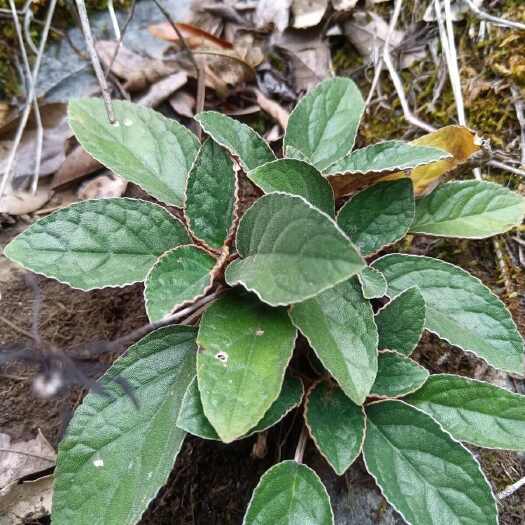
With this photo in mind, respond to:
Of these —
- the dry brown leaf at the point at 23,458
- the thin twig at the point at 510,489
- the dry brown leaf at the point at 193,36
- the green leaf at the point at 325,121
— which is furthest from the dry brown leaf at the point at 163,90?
the thin twig at the point at 510,489

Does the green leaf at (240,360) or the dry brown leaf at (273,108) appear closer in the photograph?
the green leaf at (240,360)

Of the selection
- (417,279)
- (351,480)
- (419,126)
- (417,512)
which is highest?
(419,126)

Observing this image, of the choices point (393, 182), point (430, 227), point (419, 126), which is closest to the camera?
point (393, 182)

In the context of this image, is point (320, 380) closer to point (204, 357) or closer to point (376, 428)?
point (376, 428)

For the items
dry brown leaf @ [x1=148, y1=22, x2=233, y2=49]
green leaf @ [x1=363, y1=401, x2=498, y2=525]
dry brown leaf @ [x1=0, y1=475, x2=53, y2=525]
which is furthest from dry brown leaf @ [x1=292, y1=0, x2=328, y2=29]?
dry brown leaf @ [x1=0, y1=475, x2=53, y2=525]

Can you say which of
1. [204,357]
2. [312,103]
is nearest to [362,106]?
[312,103]

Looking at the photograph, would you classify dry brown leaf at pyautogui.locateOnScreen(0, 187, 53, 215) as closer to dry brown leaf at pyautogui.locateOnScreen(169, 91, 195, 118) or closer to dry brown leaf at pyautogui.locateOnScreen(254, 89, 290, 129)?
dry brown leaf at pyautogui.locateOnScreen(169, 91, 195, 118)

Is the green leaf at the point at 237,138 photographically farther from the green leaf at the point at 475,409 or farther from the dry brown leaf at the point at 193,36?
the dry brown leaf at the point at 193,36
